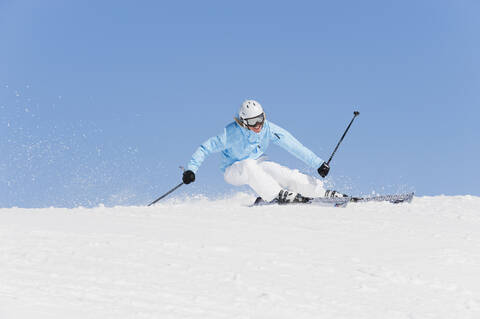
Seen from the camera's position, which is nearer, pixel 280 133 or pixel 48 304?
pixel 48 304

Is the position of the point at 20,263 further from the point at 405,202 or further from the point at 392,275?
the point at 405,202

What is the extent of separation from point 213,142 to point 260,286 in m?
4.39

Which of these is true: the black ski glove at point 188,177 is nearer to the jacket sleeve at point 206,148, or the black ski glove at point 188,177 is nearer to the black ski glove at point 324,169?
the jacket sleeve at point 206,148

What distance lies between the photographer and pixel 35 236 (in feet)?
14.7

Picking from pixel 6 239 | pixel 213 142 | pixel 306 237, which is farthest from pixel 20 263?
pixel 213 142

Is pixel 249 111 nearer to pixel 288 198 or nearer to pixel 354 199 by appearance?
pixel 288 198

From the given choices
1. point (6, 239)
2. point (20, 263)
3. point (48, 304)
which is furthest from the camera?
point (6, 239)

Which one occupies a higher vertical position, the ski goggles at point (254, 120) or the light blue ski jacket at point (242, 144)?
the ski goggles at point (254, 120)

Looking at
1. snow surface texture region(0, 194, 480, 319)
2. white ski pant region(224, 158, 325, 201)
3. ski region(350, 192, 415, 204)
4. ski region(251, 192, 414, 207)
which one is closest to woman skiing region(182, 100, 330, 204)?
white ski pant region(224, 158, 325, 201)

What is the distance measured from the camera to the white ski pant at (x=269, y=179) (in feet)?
24.7

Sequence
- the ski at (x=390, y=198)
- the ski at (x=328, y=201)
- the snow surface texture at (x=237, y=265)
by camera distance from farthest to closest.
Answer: the ski at (x=390, y=198) < the ski at (x=328, y=201) < the snow surface texture at (x=237, y=265)

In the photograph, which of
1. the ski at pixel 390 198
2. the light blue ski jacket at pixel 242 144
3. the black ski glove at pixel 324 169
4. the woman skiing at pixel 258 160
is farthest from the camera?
the black ski glove at pixel 324 169

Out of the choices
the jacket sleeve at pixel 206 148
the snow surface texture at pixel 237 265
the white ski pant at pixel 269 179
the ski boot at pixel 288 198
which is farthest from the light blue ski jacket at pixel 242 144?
the snow surface texture at pixel 237 265

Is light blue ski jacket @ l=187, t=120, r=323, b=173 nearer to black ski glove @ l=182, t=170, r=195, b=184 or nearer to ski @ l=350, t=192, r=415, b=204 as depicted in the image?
black ski glove @ l=182, t=170, r=195, b=184
